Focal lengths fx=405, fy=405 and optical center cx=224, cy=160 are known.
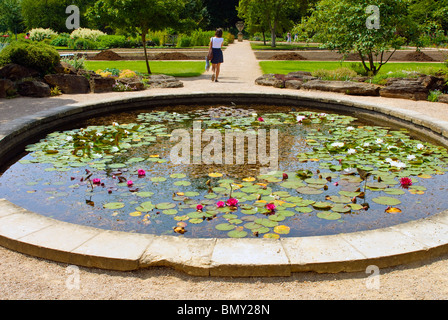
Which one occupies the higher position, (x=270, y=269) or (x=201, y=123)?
(x=201, y=123)

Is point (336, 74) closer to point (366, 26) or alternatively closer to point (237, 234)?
point (366, 26)

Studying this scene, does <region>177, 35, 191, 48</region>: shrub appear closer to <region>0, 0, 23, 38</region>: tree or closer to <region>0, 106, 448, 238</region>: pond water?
<region>0, 106, 448, 238</region>: pond water

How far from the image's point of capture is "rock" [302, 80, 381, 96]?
10.4 meters

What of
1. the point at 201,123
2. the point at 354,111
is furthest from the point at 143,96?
the point at 354,111

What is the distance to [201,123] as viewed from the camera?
784cm

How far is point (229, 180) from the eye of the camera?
4867 mm

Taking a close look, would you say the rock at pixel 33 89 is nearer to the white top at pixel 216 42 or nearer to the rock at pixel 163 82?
the rock at pixel 163 82

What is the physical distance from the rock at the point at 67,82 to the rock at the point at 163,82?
199cm

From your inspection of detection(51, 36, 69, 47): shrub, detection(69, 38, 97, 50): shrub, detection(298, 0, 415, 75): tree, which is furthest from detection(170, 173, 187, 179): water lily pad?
detection(51, 36, 69, 47): shrub

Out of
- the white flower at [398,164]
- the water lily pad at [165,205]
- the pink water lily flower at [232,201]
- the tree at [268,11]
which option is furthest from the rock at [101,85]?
the tree at [268,11]

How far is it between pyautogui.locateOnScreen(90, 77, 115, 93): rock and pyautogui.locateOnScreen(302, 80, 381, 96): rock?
17.7 feet

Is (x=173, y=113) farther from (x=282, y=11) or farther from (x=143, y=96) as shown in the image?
(x=282, y=11)

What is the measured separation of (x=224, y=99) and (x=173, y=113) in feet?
6.53

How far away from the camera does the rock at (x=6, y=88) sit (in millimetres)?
9852
